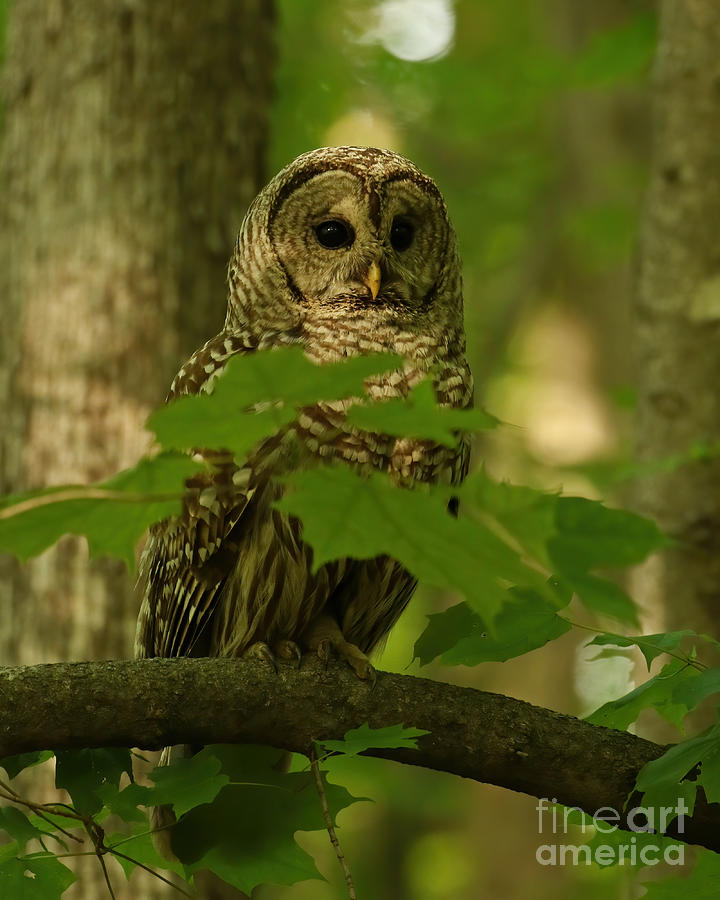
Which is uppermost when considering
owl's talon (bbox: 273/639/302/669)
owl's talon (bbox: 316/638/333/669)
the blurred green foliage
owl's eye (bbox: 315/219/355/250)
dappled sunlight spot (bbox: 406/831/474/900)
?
the blurred green foliage

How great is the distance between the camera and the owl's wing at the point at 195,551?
3150 millimetres

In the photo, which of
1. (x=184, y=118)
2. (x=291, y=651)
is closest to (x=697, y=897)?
(x=291, y=651)

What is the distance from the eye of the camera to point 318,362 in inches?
Result: 128

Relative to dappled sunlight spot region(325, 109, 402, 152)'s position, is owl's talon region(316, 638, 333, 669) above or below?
below

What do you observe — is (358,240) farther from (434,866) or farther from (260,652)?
(434,866)

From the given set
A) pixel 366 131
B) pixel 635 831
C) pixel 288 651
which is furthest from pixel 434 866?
pixel 635 831

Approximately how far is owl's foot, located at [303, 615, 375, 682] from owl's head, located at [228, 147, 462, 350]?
3.18 ft

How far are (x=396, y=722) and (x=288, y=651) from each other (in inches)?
36.6

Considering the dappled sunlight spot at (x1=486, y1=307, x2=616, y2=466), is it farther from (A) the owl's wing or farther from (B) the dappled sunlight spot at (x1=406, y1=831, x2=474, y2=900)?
(A) the owl's wing

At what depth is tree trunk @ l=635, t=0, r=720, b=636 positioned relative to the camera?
14.2ft

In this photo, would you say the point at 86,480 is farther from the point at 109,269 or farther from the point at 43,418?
the point at 109,269

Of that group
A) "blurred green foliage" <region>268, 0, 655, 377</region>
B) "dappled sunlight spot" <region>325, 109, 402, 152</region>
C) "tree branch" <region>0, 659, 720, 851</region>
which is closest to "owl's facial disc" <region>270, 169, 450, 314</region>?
"tree branch" <region>0, 659, 720, 851</region>

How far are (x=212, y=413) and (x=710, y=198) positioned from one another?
3742 millimetres

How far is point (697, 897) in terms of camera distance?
221cm
